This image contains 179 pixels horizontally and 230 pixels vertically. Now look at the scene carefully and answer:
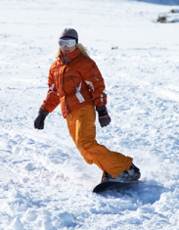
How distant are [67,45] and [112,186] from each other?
1.38 meters

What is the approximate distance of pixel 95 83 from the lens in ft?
18.4

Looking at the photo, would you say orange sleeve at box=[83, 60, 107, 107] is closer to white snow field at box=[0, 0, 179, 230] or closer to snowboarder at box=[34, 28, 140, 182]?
snowboarder at box=[34, 28, 140, 182]

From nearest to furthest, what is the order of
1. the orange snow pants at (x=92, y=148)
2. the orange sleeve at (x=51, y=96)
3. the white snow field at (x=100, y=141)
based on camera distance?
the white snow field at (x=100, y=141)
the orange snow pants at (x=92, y=148)
the orange sleeve at (x=51, y=96)

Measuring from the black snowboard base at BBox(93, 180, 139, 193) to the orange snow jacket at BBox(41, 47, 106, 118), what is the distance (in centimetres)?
74

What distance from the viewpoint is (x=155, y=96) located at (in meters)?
10.4

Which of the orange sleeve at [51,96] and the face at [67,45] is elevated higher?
the face at [67,45]

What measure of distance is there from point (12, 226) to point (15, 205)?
453 mm

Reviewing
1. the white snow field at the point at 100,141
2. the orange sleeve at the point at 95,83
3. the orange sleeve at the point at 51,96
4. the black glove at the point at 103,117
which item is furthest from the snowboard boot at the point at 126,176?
the orange sleeve at the point at 51,96

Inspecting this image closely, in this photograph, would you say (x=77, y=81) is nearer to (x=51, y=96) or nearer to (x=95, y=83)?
(x=95, y=83)

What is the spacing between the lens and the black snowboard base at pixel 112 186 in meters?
5.59

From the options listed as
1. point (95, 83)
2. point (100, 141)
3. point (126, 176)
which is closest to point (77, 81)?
point (95, 83)

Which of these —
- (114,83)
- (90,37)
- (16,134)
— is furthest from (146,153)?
(90,37)

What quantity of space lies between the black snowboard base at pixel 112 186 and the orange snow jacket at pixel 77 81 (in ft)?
A: 2.44

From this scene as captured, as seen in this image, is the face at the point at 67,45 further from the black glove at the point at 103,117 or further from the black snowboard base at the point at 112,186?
the black snowboard base at the point at 112,186
